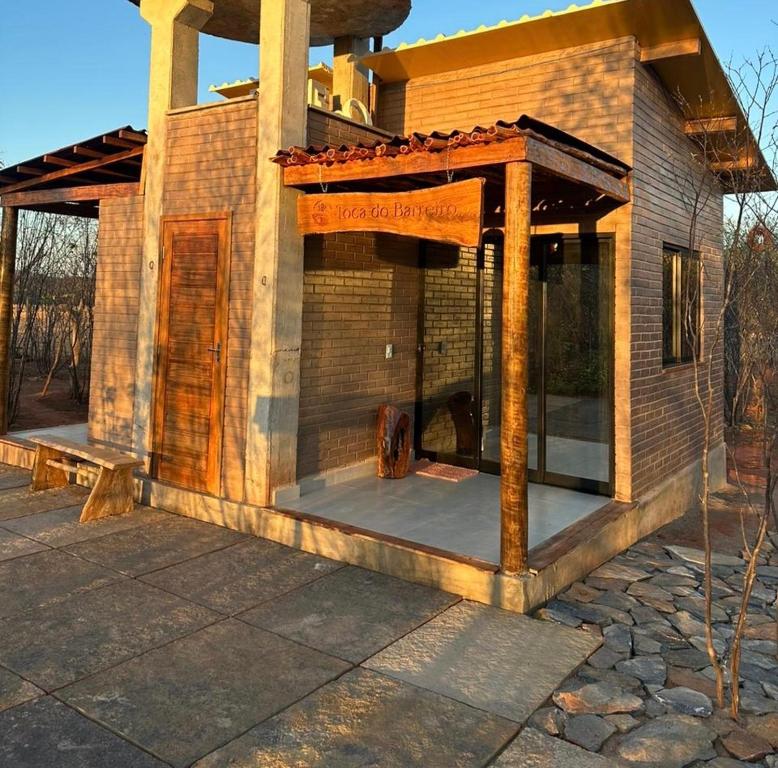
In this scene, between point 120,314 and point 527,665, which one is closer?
point 527,665

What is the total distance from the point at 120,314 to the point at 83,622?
12.9ft

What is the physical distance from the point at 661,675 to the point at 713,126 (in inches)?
237

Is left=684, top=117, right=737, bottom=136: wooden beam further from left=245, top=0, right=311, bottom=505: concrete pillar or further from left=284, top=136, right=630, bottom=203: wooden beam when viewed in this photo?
left=245, top=0, right=311, bottom=505: concrete pillar

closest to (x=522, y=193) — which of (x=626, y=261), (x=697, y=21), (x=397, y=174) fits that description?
(x=397, y=174)

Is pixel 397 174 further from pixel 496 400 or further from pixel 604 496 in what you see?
pixel 604 496

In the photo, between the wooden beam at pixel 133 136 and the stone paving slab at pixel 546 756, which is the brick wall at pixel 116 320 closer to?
the wooden beam at pixel 133 136

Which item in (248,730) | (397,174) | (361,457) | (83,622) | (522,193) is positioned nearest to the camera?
(248,730)

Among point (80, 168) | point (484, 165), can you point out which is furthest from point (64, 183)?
point (484, 165)

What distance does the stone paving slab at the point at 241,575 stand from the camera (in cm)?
434

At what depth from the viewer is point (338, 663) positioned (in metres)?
3.54

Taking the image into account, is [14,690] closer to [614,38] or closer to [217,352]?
[217,352]

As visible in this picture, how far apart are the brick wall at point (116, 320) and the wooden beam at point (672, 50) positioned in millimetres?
5087

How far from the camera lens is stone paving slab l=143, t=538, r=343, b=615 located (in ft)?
14.3

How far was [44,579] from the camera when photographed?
454 centimetres
